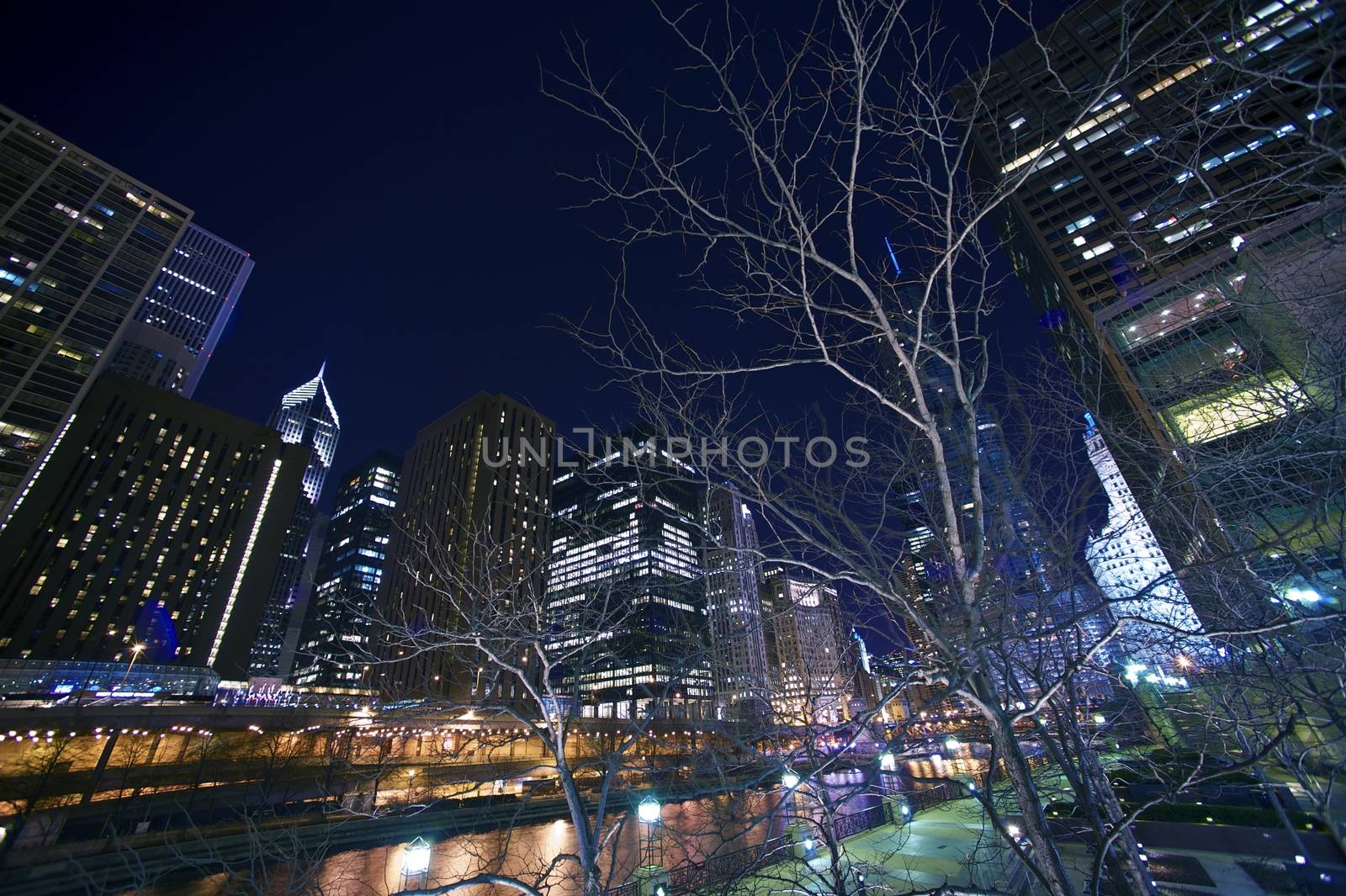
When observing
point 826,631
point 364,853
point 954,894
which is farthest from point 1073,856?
point 364,853

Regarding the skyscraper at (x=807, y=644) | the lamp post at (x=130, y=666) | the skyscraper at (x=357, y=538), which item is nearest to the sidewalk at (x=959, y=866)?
the skyscraper at (x=807, y=644)

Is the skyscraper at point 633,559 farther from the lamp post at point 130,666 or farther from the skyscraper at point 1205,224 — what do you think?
the lamp post at point 130,666

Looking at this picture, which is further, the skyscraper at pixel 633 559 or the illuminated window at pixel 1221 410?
the illuminated window at pixel 1221 410

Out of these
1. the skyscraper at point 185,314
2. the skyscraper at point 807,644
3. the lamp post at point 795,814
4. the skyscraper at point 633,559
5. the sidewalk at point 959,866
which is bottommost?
the sidewalk at point 959,866

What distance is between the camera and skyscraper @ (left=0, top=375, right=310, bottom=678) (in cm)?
6712

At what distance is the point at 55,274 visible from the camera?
70062 mm

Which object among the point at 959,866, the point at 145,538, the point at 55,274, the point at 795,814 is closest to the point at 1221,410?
the point at 795,814

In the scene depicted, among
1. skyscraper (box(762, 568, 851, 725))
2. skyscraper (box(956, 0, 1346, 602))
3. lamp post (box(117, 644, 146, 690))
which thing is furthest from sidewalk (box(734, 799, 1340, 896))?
lamp post (box(117, 644, 146, 690))

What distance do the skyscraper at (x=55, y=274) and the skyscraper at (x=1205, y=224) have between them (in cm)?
9795

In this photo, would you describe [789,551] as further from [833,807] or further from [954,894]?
[954,894]

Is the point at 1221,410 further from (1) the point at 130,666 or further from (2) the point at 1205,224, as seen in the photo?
(1) the point at 130,666

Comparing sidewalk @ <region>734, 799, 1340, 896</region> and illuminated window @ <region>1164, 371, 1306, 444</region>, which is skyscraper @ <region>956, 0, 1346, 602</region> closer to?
illuminated window @ <region>1164, 371, 1306, 444</region>

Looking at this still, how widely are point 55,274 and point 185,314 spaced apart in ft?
217

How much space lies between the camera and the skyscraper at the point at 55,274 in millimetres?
63562
